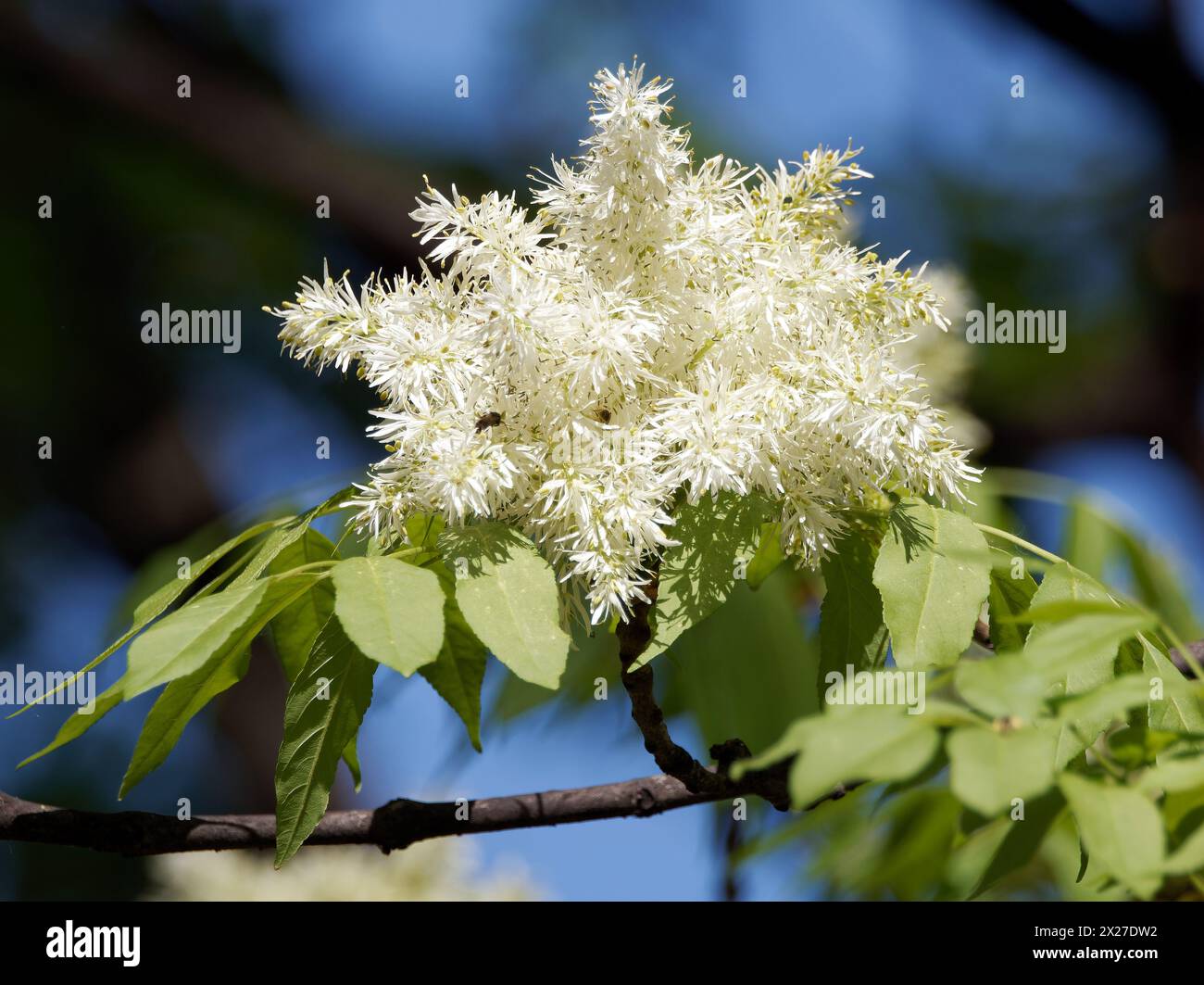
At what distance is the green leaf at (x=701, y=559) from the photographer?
1.10 meters

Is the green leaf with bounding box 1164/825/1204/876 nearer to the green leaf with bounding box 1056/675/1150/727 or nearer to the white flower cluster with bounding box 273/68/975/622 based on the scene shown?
the green leaf with bounding box 1056/675/1150/727

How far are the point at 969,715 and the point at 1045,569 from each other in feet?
1.37

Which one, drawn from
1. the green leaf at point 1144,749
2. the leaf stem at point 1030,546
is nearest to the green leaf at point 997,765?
the green leaf at point 1144,749

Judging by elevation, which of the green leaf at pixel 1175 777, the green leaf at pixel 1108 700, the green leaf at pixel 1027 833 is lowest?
the green leaf at pixel 1027 833

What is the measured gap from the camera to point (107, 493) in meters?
5.46

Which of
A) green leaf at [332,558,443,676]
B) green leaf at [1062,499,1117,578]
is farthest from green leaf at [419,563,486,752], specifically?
green leaf at [1062,499,1117,578]

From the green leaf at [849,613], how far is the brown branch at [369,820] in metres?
0.17

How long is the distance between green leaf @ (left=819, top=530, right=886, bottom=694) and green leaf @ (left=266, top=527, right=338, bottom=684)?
542 mm

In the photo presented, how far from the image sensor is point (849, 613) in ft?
4.04

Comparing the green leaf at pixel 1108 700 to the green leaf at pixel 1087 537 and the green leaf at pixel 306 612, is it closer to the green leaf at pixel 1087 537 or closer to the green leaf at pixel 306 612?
the green leaf at pixel 306 612

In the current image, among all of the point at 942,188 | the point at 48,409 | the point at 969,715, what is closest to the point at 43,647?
the point at 48,409

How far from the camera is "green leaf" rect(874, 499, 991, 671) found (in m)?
1.02
